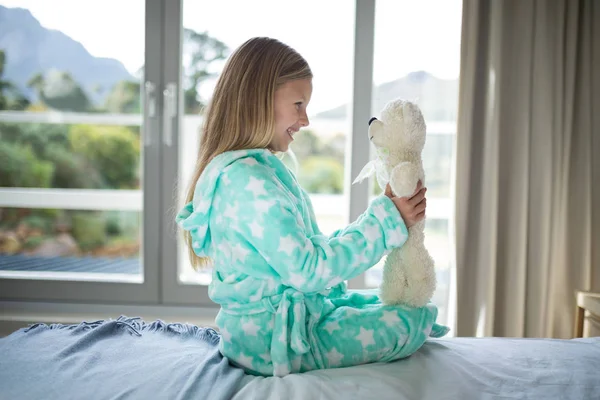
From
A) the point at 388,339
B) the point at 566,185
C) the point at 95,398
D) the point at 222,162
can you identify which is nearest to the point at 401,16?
the point at 566,185

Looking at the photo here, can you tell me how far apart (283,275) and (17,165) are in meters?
2.08

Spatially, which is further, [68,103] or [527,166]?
[68,103]

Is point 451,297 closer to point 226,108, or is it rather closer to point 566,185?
point 566,185

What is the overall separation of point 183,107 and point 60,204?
3.24ft

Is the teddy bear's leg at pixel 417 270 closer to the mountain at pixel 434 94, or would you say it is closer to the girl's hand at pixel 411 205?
the girl's hand at pixel 411 205

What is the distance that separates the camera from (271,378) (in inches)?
39.3

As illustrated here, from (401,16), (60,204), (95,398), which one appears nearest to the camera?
(95,398)

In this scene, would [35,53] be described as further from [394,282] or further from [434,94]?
[394,282]

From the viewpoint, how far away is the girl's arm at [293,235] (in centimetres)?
105

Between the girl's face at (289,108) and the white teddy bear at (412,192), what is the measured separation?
0.18 meters

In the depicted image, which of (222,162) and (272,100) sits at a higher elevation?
(272,100)

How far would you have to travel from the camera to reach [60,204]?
2.84 meters

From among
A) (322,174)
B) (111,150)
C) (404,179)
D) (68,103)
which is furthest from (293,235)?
(322,174)

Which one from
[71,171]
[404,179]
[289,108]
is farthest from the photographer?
[71,171]
